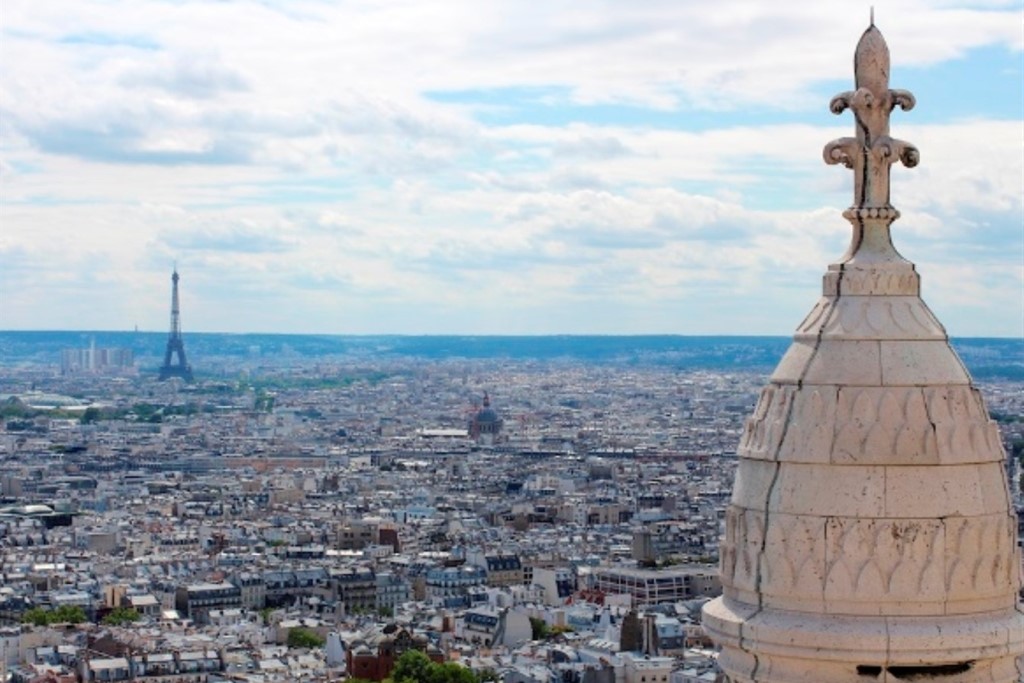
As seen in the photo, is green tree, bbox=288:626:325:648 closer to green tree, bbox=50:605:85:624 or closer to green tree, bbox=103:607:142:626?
green tree, bbox=103:607:142:626

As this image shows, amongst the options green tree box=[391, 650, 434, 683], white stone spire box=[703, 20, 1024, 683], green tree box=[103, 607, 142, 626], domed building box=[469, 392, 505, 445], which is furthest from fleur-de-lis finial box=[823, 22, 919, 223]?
domed building box=[469, 392, 505, 445]

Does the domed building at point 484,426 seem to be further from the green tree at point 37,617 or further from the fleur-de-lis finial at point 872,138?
the fleur-de-lis finial at point 872,138

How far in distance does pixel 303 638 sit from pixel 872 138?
2541 inches

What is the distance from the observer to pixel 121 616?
244 feet

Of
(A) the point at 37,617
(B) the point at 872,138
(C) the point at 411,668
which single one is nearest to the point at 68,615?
(A) the point at 37,617

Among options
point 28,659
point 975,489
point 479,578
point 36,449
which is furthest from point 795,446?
point 36,449

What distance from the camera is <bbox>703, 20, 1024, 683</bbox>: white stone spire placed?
5879mm

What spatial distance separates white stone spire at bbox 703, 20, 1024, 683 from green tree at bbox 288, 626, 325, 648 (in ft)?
209

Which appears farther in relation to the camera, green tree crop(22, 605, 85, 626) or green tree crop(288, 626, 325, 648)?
green tree crop(22, 605, 85, 626)

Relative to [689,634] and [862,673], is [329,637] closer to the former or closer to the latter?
[689,634]

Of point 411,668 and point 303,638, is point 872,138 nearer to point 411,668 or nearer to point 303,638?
point 411,668

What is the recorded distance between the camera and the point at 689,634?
65375mm

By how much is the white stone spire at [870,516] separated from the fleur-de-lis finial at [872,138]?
0.25 m

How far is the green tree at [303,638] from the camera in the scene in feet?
227
